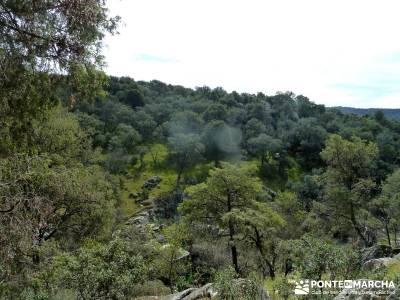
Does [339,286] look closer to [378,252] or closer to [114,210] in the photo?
[114,210]

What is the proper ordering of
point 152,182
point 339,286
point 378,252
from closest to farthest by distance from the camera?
1. point 339,286
2. point 378,252
3. point 152,182

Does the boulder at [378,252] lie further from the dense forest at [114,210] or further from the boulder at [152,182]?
the boulder at [152,182]

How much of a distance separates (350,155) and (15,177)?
97.6ft

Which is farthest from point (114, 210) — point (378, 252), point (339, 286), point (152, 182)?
point (152, 182)

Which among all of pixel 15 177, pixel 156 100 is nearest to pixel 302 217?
pixel 15 177

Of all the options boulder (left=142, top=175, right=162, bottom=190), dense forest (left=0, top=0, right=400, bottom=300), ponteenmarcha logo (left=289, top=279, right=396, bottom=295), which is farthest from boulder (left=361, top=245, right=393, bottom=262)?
boulder (left=142, top=175, right=162, bottom=190)

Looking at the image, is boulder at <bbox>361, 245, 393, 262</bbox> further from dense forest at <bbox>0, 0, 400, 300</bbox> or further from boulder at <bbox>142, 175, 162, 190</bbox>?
boulder at <bbox>142, 175, 162, 190</bbox>

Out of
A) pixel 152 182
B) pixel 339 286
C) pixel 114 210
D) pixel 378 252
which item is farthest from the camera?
pixel 152 182

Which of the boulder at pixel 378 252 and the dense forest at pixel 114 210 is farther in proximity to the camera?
the boulder at pixel 378 252

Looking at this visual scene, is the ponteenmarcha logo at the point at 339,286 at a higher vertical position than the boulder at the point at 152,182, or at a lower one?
higher

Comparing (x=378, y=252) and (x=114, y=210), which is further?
(x=378, y=252)

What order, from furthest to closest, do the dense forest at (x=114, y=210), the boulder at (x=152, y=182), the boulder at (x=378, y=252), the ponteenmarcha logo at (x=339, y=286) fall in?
the boulder at (x=152, y=182)
the boulder at (x=378, y=252)
the ponteenmarcha logo at (x=339, y=286)
the dense forest at (x=114, y=210)

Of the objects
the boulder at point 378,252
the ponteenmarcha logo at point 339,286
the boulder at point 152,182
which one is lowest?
the boulder at point 152,182

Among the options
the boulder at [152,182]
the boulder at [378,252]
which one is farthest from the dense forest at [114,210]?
the boulder at [152,182]
